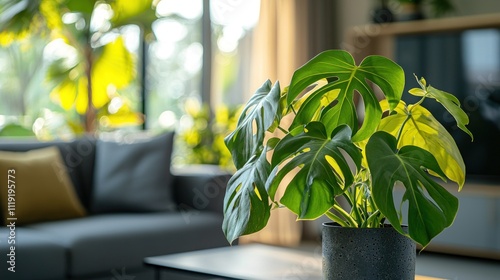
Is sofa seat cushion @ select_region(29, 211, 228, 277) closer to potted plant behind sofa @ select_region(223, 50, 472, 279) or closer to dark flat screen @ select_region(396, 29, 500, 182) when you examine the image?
potted plant behind sofa @ select_region(223, 50, 472, 279)

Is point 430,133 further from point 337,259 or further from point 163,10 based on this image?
point 163,10

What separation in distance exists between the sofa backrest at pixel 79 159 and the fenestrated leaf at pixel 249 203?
2263mm

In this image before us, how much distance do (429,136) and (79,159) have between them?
8.22ft

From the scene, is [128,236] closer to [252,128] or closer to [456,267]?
[252,128]

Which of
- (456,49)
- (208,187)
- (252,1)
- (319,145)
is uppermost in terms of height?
(252,1)

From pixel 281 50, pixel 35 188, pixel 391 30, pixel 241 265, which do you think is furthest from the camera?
pixel 281 50

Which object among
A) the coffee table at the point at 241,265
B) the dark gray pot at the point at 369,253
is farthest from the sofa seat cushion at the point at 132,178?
the dark gray pot at the point at 369,253

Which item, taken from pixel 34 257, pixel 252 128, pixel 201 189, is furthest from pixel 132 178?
pixel 252 128

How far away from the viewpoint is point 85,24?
16.3 ft

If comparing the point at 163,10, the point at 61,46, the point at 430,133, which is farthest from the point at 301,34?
the point at 430,133

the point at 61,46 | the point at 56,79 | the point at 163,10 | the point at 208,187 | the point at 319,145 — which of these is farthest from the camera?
the point at 163,10

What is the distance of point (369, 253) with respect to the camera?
1.75 m

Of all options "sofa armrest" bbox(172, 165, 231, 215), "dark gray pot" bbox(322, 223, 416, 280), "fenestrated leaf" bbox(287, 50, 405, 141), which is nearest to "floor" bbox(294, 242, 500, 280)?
"sofa armrest" bbox(172, 165, 231, 215)

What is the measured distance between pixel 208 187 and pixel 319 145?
2231 millimetres
